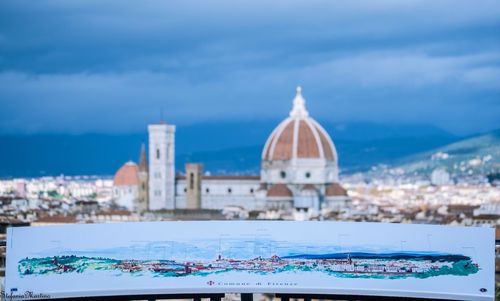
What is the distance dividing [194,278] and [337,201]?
251 feet

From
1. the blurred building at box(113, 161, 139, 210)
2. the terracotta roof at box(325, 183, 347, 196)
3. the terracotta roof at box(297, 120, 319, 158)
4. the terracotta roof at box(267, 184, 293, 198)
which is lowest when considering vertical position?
the terracotta roof at box(267, 184, 293, 198)

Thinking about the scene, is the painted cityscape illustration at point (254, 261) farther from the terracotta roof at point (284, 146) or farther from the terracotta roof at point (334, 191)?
the terracotta roof at point (284, 146)

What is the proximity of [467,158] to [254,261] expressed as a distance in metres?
148

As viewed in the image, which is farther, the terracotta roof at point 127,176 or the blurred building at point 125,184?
the terracotta roof at point 127,176

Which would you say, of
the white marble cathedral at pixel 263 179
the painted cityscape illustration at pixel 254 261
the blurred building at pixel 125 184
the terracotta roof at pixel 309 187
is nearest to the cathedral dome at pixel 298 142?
→ the white marble cathedral at pixel 263 179

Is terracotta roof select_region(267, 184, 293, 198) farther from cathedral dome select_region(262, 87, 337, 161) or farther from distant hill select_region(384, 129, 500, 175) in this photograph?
distant hill select_region(384, 129, 500, 175)

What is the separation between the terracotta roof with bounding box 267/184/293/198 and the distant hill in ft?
164

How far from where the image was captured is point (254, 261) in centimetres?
1420

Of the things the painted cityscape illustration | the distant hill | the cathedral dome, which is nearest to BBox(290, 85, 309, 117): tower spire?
the cathedral dome

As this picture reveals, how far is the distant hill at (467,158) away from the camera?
14262cm

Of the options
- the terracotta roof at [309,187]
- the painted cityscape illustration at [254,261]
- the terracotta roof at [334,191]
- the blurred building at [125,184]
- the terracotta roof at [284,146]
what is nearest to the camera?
the painted cityscape illustration at [254,261]

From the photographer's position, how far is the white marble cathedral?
90.4m

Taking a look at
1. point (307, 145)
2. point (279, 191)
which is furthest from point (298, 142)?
point (279, 191)

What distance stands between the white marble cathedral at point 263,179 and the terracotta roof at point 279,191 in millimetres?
133
